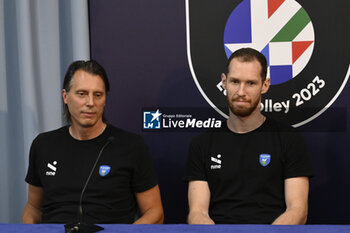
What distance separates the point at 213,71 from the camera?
→ 2.20 metres

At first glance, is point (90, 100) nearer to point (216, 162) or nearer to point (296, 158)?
point (216, 162)

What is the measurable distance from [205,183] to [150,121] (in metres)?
0.57

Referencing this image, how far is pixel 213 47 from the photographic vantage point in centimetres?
220

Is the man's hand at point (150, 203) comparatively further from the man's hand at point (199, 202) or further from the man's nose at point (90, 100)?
the man's nose at point (90, 100)

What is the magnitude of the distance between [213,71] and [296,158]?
680 mm

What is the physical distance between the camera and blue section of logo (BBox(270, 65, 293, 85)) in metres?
2.12

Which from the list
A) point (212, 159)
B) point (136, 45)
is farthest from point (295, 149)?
point (136, 45)

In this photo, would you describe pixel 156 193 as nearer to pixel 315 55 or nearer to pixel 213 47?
pixel 213 47

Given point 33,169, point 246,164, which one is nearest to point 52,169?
point 33,169

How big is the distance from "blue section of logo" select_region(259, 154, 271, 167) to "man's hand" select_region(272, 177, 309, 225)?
0.11 m

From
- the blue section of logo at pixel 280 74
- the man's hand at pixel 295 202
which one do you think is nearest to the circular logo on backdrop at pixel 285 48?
the blue section of logo at pixel 280 74

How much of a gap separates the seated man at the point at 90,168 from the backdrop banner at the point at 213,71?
0.40 m

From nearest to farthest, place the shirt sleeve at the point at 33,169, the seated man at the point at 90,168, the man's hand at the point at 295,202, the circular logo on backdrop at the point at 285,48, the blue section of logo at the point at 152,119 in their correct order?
the man's hand at the point at 295,202 < the seated man at the point at 90,168 < the shirt sleeve at the point at 33,169 < the circular logo on backdrop at the point at 285,48 < the blue section of logo at the point at 152,119

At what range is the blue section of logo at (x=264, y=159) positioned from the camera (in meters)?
1.78
